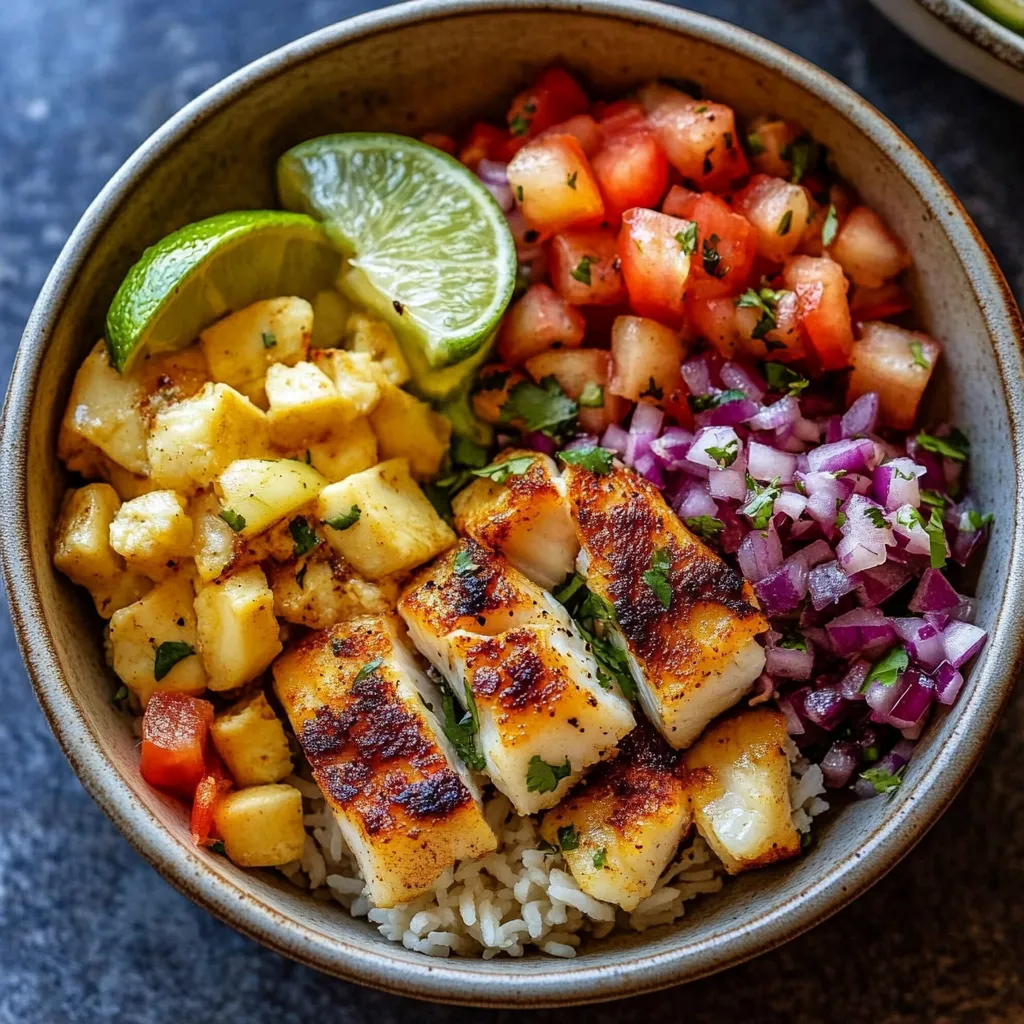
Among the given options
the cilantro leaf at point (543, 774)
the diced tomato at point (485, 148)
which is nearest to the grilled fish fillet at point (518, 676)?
the cilantro leaf at point (543, 774)

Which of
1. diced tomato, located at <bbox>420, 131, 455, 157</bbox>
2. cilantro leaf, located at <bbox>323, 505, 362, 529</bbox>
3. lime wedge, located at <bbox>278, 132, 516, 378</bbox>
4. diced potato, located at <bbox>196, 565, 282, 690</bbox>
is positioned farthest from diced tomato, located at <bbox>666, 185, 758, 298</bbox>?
diced potato, located at <bbox>196, 565, 282, 690</bbox>

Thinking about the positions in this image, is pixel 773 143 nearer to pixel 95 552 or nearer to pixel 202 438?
pixel 202 438

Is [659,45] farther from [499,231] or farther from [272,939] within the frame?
[272,939]

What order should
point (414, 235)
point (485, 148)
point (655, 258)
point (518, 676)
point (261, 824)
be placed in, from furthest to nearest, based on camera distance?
1. point (485, 148)
2. point (414, 235)
3. point (655, 258)
4. point (261, 824)
5. point (518, 676)

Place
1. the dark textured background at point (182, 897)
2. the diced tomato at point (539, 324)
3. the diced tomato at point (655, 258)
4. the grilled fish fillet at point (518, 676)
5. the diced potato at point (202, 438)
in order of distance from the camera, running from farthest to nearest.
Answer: the dark textured background at point (182, 897)
the diced tomato at point (539, 324)
the diced tomato at point (655, 258)
the diced potato at point (202, 438)
the grilled fish fillet at point (518, 676)

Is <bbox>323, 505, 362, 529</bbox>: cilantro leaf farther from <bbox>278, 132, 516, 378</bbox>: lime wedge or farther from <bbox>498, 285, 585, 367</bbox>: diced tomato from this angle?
<bbox>498, 285, 585, 367</bbox>: diced tomato

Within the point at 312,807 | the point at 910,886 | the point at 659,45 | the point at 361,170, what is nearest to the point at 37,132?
the point at 361,170

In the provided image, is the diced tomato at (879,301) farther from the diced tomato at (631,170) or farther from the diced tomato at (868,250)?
the diced tomato at (631,170)

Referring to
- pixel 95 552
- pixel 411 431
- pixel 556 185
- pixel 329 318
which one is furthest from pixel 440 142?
pixel 95 552
